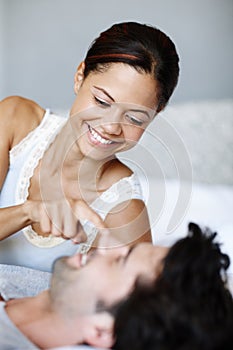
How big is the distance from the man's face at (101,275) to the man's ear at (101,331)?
14 millimetres

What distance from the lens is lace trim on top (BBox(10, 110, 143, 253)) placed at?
1.16 meters

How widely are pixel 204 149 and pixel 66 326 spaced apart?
4.27ft

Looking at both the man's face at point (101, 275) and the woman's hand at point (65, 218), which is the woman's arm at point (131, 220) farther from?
the man's face at point (101, 275)

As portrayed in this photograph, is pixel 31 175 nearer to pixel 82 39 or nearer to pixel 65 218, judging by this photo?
pixel 65 218

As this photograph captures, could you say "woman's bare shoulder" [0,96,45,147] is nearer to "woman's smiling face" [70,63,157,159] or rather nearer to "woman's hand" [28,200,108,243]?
"woman's smiling face" [70,63,157,159]

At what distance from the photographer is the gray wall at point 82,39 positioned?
195cm

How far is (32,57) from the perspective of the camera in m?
2.06

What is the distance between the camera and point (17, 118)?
1.20 metres

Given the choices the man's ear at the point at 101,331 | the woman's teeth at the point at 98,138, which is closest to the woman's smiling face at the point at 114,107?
the woman's teeth at the point at 98,138

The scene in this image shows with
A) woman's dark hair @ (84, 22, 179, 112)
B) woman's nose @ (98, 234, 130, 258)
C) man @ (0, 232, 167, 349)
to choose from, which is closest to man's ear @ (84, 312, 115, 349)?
man @ (0, 232, 167, 349)

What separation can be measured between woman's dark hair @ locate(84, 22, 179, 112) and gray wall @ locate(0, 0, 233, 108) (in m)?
0.90

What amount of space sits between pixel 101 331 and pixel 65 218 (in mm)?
198

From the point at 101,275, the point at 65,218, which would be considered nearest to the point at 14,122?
the point at 65,218

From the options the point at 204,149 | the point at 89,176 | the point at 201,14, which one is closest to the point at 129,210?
the point at 89,176
